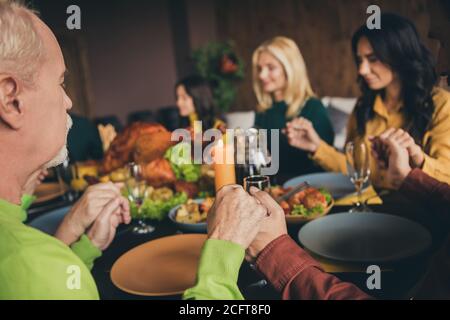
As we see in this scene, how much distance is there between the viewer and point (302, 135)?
186cm

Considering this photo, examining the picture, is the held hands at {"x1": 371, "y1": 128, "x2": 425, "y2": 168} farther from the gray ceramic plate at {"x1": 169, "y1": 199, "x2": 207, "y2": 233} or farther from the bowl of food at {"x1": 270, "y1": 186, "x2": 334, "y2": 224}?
the gray ceramic plate at {"x1": 169, "y1": 199, "x2": 207, "y2": 233}

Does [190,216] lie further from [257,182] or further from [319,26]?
[319,26]

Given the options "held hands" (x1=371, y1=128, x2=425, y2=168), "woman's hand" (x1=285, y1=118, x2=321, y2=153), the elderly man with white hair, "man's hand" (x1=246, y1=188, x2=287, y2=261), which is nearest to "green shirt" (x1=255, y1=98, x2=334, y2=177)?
"woman's hand" (x1=285, y1=118, x2=321, y2=153)

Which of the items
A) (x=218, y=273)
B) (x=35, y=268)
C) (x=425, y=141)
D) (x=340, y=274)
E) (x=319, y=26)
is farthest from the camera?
(x=319, y=26)

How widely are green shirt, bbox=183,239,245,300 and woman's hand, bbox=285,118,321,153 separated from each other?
1.17 meters

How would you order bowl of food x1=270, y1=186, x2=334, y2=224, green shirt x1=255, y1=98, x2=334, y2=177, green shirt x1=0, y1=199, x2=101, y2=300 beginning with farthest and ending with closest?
1. green shirt x1=255, y1=98, x2=334, y2=177
2. bowl of food x1=270, y1=186, x2=334, y2=224
3. green shirt x1=0, y1=199, x2=101, y2=300

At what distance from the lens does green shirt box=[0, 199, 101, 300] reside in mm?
561

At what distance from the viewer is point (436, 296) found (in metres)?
0.71

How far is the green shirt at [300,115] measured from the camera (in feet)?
7.04

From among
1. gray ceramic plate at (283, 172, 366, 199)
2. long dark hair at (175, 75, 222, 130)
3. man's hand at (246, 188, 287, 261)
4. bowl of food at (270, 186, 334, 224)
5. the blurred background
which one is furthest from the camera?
the blurred background

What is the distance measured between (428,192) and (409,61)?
765 mm

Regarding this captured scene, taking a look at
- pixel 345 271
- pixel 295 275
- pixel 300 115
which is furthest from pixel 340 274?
pixel 300 115

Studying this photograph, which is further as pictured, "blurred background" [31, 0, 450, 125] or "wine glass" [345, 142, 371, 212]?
"blurred background" [31, 0, 450, 125]

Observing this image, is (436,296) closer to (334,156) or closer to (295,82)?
(334,156)
